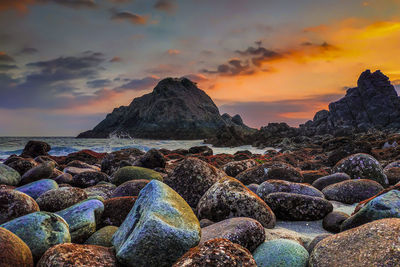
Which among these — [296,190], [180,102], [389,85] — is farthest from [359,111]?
[296,190]

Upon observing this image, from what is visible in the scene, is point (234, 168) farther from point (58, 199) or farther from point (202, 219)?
point (58, 199)

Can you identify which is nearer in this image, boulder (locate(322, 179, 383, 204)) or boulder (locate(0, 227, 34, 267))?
boulder (locate(0, 227, 34, 267))

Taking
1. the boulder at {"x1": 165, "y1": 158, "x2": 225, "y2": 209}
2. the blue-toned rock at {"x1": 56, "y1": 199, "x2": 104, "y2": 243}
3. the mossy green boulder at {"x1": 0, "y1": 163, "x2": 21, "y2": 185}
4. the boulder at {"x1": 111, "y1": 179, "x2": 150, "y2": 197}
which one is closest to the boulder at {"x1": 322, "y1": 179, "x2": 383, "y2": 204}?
the boulder at {"x1": 165, "y1": 158, "x2": 225, "y2": 209}

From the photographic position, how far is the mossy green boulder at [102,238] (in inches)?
137

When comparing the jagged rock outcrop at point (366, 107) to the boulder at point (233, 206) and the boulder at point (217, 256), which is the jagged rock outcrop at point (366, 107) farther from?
the boulder at point (217, 256)

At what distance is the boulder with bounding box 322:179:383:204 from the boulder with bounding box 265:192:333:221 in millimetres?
1397

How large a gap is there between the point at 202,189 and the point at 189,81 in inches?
4596

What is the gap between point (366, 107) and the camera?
6456cm

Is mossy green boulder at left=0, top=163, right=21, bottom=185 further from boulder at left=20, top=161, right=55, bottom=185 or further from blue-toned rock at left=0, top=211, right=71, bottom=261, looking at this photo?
blue-toned rock at left=0, top=211, right=71, bottom=261

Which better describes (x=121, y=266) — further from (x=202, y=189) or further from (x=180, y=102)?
(x=180, y=102)

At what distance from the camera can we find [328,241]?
2867 millimetres

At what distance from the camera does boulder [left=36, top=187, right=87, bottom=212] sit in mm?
4659

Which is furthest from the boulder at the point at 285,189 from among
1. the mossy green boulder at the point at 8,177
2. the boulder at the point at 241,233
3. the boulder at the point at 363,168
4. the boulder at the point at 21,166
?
the boulder at the point at 21,166

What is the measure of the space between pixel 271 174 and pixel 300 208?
2864mm
